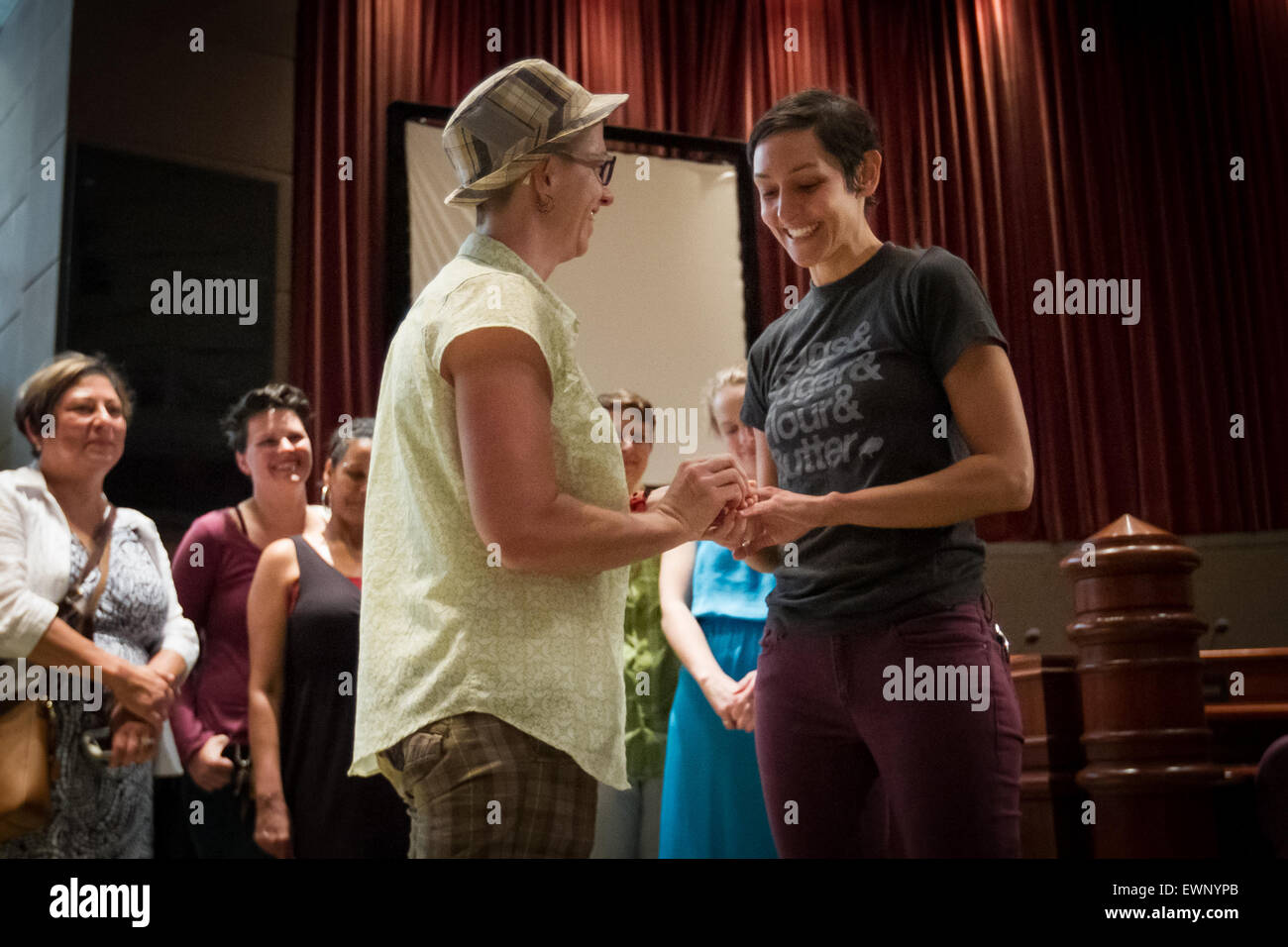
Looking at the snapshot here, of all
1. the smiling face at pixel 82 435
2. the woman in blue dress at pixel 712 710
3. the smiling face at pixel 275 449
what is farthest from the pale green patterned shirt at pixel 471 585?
the smiling face at pixel 275 449

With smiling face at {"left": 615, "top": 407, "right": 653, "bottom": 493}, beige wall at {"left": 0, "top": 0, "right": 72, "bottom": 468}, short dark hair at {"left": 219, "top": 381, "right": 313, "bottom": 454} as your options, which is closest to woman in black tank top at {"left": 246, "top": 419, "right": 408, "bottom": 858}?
short dark hair at {"left": 219, "top": 381, "right": 313, "bottom": 454}

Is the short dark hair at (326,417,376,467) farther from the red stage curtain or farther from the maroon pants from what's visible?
the red stage curtain

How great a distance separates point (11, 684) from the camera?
79.7 inches

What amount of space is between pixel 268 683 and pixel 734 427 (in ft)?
3.39

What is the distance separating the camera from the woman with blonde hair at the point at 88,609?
2014mm

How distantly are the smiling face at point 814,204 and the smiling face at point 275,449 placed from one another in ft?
4.79

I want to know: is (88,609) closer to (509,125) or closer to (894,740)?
(509,125)

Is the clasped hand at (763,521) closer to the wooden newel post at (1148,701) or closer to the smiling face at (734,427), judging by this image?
the wooden newel post at (1148,701)

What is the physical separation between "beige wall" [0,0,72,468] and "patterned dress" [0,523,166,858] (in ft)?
3.76

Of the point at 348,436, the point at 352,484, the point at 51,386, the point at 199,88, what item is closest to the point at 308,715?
the point at 352,484

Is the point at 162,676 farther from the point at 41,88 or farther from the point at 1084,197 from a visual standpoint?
the point at 1084,197

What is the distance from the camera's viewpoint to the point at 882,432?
1.34 metres
